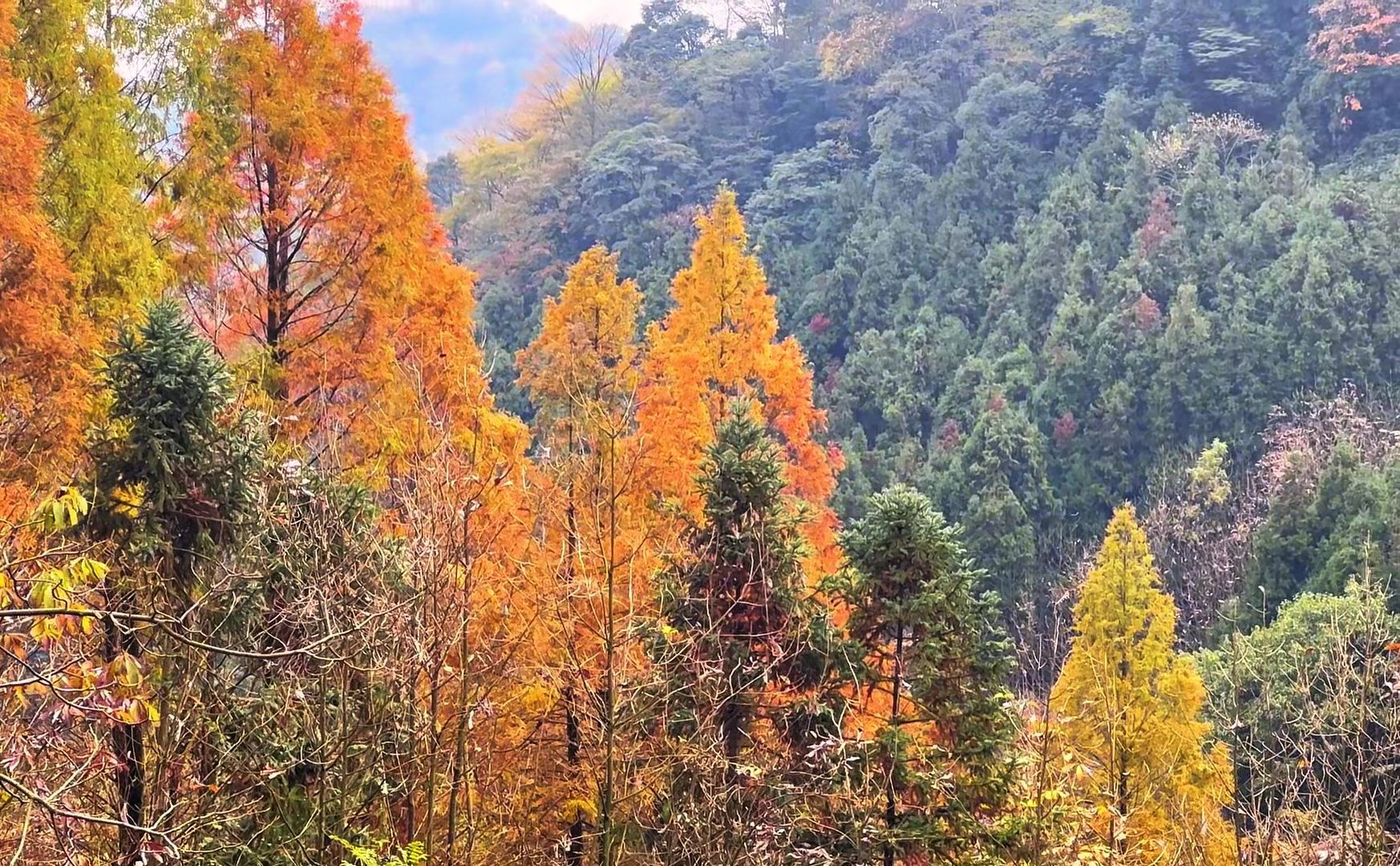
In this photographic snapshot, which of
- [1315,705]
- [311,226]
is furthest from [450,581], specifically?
[1315,705]

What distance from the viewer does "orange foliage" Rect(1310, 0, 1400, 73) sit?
33062 mm

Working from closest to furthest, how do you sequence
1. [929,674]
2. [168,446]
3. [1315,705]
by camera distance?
[168,446] → [929,674] → [1315,705]

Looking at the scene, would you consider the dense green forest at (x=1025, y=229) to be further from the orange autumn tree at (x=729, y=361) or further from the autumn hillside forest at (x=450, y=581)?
the orange autumn tree at (x=729, y=361)

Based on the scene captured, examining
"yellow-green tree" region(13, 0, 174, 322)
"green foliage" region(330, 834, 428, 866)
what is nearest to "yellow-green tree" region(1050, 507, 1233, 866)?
"green foliage" region(330, 834, 428, 866)

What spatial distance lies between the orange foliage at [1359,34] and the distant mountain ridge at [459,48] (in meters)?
76.8

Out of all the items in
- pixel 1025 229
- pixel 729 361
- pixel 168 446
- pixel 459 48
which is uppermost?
pixel 459 48

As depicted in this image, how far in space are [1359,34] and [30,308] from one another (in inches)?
1492

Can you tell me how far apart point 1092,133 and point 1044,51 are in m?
5.26

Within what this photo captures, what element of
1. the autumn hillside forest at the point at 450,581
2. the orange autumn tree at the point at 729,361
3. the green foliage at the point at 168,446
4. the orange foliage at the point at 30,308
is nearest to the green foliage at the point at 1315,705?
the autumn hillside forest at the point at 450,581

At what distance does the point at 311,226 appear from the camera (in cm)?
1031

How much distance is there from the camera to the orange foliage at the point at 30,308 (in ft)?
26.7

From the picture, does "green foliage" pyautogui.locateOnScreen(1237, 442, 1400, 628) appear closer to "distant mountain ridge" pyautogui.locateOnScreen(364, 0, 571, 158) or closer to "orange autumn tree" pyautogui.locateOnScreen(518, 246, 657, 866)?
"orange autumn tree" pyautogui.locateOnScreen(518, 246, 657, 866)

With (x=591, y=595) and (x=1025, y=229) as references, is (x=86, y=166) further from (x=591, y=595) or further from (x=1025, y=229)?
(x=1025, y=229)

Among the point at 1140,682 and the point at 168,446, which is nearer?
the point at 168,446
